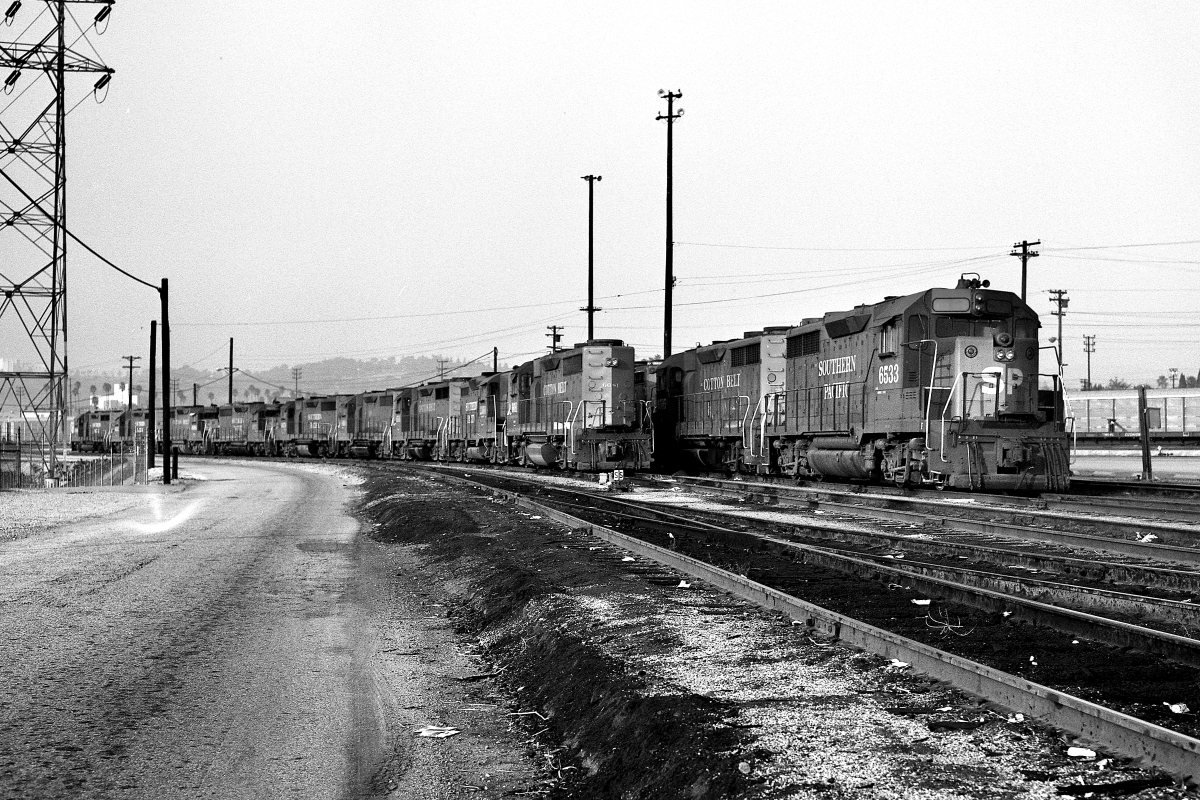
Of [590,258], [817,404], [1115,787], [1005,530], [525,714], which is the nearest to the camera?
[1115,787]

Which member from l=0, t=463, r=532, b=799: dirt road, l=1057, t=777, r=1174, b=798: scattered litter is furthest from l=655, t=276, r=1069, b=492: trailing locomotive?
l=1057, t=777, r=1174, b=798: scattered litter

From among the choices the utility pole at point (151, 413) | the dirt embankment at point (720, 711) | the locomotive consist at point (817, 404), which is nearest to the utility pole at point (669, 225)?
the locomotive consist at point (817, 404)

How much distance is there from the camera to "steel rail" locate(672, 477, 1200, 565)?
11.1m

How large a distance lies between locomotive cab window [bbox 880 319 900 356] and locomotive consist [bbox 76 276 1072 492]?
38mm

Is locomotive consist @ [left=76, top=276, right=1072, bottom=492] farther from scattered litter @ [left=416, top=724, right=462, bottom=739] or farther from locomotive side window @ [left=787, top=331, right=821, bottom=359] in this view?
scattered litter @ [left=416, top=724, right=462, bottom=739]

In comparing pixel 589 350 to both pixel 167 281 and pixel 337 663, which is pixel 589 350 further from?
pixel 337 663

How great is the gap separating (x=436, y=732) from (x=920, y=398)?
14491mm

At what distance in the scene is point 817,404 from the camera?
2356cm

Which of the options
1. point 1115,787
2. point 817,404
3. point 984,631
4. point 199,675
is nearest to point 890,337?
point 817,404

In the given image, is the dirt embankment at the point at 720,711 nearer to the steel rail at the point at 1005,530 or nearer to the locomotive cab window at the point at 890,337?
the steel rail at the point at 1005,530

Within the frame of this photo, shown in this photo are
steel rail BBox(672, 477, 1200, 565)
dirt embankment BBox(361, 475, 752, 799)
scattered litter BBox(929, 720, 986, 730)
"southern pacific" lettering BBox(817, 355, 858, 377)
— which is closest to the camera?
dirt embankment BBox(361, 475, 752, 799)

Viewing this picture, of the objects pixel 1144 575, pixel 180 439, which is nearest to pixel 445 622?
pixel 1144 575

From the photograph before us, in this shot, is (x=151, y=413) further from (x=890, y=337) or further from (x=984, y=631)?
(x=984, y=631)

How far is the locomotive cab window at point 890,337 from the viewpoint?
1973 cm
